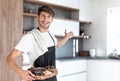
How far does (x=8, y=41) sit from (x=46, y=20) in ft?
3.89

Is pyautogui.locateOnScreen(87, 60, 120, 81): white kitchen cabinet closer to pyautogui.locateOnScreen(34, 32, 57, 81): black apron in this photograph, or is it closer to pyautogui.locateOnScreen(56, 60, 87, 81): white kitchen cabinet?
pyautogui.locateOnScreen(56, 60, 87, 81): white kitchen cabinet

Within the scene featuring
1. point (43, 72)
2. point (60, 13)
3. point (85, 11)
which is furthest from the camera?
point (85, 11)

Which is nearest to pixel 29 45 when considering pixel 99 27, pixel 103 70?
pixel 103 70

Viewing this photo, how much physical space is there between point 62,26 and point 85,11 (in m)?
1.01

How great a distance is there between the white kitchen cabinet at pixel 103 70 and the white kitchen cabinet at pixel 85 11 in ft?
3.74

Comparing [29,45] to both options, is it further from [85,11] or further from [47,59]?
[85,11]

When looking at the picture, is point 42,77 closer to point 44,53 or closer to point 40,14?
point 44,53

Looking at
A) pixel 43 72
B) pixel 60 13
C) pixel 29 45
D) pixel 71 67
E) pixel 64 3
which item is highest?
pixel 64 3

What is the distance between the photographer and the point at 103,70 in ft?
16.5

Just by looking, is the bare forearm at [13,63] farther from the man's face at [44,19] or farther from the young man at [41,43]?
the man's face at [44,19]

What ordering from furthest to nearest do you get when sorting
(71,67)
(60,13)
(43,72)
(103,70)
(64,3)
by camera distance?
(60,13)
(103,70)
(64,3)
(71,67)
(43,72)

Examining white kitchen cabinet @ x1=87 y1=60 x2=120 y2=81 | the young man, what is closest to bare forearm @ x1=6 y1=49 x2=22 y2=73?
the young man

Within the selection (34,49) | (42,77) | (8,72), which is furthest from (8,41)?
(42,77)

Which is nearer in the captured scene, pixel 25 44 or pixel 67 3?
pixel 25 44
